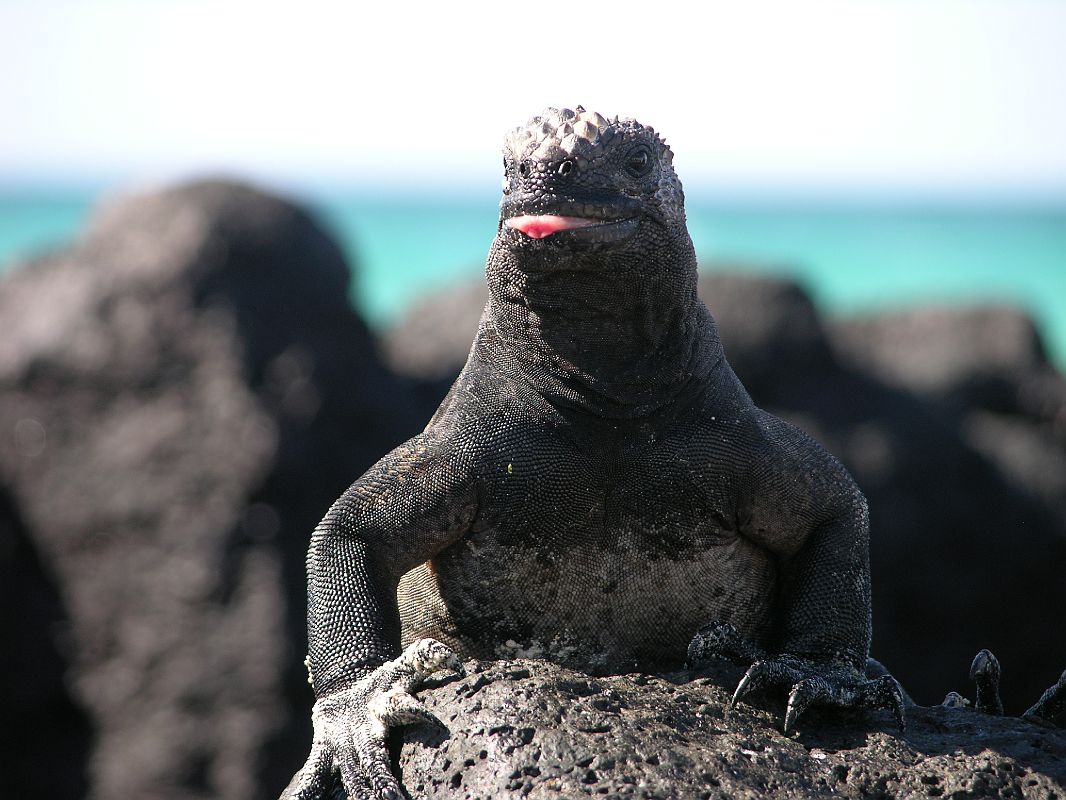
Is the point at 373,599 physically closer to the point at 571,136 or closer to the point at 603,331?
the point at 603,331

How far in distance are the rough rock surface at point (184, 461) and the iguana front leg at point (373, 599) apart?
5596mm

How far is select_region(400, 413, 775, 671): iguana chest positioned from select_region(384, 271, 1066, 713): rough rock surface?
730cm

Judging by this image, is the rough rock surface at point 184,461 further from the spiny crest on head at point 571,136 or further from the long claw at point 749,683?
the spiny crest on head at point 571,136

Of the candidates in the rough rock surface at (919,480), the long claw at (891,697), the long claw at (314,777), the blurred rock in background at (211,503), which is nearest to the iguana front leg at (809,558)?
the long claw at (891,697)

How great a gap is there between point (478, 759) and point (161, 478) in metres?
6.62

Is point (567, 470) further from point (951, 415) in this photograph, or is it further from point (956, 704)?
point (951, 415)

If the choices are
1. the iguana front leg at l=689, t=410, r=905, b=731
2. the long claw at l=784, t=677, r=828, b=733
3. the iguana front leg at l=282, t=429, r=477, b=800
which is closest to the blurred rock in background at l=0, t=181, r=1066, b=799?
the iguana front leg at l=282, t=429, r=477, b=800

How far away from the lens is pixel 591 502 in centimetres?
426

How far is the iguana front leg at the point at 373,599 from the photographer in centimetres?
395

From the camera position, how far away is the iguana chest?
4254 mm

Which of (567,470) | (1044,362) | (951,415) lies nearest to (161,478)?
(567,470)

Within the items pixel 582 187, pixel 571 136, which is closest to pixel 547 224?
pixel 582 187

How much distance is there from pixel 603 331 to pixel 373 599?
1.04m

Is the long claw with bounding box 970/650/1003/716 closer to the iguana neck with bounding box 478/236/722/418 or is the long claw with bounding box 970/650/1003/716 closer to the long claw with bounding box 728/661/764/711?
the long claw with bounding box 728/661/764/711
